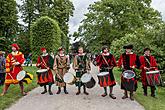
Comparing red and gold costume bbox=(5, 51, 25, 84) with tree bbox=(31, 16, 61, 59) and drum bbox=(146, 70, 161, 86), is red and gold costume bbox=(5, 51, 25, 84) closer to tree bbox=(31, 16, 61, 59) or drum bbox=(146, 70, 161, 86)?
drum bbox=(146, 70, 161, 86)

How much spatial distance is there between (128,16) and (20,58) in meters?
37.3

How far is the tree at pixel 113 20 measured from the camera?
48.5 metres

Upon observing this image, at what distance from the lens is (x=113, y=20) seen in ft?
167

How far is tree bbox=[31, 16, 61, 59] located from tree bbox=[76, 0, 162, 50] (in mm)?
19922

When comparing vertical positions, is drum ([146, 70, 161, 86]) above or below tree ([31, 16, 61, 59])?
below

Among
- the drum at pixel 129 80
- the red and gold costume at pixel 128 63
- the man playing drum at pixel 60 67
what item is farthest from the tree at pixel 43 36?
the drum at pixel 129 80

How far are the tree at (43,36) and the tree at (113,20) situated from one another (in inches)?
784

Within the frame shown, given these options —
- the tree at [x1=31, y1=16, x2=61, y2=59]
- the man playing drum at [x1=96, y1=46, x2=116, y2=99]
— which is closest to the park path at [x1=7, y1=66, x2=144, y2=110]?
the man playing drum at [x1=96, y1=46, x2=116, y2=99]

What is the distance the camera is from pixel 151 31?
19781mm

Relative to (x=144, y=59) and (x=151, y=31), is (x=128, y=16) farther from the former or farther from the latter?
(x=144, y=59)

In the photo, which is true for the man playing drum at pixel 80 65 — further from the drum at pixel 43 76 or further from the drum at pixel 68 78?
the drum at pixel 43 76

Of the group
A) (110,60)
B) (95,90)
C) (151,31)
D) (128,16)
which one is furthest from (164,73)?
(128,16)

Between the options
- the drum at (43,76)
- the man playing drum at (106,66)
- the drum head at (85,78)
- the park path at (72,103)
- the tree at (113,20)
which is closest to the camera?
the park path at (72,103)

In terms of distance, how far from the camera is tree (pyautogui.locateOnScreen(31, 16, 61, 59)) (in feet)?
93.2
